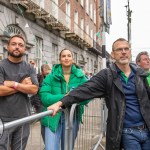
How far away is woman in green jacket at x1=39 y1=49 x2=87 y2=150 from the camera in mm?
3861

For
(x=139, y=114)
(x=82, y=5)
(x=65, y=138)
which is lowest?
(x=65, y=138)

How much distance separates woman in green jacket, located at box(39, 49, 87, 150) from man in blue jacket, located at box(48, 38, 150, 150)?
594 mm

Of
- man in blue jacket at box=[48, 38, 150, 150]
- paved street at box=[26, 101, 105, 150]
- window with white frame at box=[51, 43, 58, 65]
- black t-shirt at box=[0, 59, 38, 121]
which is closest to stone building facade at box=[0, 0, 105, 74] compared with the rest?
window with white frame at box=[51, 43, 58, 65]

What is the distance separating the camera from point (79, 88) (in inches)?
134

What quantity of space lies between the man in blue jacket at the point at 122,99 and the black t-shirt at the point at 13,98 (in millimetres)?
767

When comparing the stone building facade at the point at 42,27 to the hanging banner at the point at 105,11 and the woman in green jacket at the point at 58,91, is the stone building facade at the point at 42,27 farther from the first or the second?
the woman in green jacket at the point at 58,91

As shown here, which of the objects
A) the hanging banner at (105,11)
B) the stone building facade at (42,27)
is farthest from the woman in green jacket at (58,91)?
the stone building facade at (42,27)

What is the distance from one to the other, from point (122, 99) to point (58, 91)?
3.72ft

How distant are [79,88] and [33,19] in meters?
14.6

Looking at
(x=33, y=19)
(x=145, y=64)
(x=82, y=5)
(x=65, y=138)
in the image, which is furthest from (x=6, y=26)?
(x=82, y=5)

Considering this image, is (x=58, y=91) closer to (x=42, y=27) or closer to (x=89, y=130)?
(x=89, y=130)

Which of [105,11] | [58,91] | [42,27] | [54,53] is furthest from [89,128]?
[54,53]

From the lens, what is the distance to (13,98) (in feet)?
12.7

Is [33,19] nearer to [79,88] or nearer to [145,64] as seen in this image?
[145,64]
